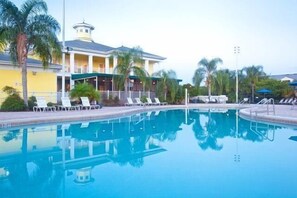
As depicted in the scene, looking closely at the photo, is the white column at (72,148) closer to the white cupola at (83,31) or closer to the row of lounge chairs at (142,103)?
the row of lounge chairs at (142,103)

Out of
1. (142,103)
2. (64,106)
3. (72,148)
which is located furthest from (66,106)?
(72,148)

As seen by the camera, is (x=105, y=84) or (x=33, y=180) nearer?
(x=33, y=180)

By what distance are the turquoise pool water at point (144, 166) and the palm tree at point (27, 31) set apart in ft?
28.6

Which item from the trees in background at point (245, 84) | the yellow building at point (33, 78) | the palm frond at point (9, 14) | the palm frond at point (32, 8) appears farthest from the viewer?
the trees in background at point (245, 84)

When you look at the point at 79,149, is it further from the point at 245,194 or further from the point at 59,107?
the point at 59,107

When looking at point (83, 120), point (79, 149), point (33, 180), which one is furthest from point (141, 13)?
point (33, 180)

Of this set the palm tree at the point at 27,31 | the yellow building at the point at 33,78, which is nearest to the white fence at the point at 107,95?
the yellow building at the point at 33,78

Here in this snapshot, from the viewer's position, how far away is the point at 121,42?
127ft

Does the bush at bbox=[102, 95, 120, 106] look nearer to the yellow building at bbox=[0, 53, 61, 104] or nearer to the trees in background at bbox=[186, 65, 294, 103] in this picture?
the yellow building at bbox=[0, 53, 61, 104]

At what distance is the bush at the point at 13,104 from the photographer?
58.0 feet

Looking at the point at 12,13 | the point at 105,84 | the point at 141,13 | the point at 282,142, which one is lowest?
the point at 282,142

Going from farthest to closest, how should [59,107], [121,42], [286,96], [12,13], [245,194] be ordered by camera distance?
[121,42], [286,96], [59,107], [12,13], [245,194]

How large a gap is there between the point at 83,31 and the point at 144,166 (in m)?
35.5

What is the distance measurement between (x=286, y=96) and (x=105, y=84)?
2207 centimetres
